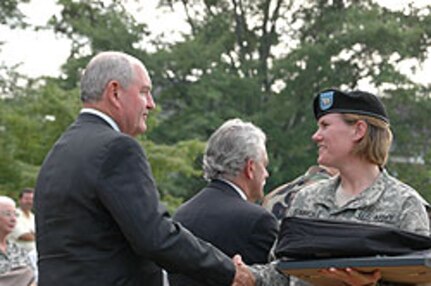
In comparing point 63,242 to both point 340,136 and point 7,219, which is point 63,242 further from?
point 7,219

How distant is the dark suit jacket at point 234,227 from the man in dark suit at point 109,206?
20.4 inches

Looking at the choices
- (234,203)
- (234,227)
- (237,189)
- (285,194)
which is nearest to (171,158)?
(285,194)

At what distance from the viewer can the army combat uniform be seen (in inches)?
171

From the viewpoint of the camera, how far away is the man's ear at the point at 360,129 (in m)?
4.57

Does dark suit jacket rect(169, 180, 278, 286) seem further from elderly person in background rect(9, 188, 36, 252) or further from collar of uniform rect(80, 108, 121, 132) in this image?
elderly person in background rect(9, 188, 36, 252)

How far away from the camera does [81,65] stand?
28.4 metres

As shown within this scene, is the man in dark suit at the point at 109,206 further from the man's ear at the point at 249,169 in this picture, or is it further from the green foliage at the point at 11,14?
the green foliage at the point at 11,14

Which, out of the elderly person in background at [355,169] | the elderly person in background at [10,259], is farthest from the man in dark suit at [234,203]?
the elderly person in background at [10,259]

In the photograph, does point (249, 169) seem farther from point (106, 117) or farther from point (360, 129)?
point (106, 117)

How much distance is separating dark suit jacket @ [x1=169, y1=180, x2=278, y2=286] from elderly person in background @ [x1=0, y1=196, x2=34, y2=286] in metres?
3.23

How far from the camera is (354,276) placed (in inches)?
164

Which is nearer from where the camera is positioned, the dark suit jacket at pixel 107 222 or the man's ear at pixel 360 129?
the dark suit jacket at pixel 107 222

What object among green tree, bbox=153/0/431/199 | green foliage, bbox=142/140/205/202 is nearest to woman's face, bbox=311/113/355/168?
green foliage, bbox=142/140/205/202

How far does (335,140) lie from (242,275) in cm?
73
